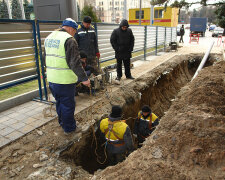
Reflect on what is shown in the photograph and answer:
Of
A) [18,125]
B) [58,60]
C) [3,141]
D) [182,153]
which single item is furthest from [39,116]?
[182,153]

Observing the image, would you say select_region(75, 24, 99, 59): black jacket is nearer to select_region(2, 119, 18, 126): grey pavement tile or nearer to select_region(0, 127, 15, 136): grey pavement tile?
select_region(2, 119, 18, 126): grey pavement tile

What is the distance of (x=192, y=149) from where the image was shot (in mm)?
2754

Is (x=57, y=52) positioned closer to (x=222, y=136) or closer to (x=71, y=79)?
(x=71, y=79)

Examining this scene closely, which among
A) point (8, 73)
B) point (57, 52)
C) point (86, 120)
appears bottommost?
point (86, 120)

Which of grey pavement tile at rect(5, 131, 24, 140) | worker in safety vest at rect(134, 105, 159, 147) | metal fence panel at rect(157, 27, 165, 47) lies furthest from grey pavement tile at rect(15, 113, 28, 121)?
metal fence panel at rect(157, 27, 165, 47)

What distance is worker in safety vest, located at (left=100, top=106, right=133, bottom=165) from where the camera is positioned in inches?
145

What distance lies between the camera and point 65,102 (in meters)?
3.45

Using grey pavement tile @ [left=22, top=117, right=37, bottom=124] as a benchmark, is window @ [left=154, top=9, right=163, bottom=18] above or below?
above

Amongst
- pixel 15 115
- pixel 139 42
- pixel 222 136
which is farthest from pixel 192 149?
pixel 139 42

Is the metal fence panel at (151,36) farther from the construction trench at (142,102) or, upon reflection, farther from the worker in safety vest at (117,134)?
the worker in safety vest at (117,134)

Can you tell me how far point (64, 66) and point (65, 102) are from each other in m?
0.66

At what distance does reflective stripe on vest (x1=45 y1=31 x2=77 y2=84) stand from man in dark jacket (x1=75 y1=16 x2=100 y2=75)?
80.3 inches

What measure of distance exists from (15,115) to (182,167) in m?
3.66

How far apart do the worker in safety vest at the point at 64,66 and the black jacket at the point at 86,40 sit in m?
1.95
